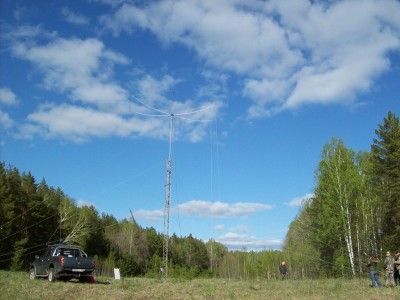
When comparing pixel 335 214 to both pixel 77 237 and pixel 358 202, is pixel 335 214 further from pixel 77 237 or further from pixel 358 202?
pixel 77 237

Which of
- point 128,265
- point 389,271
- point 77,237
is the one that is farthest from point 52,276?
point 128,265

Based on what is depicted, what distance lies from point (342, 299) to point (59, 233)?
193ft

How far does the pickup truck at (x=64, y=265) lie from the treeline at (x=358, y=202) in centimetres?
2468

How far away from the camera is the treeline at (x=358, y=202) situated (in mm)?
39344

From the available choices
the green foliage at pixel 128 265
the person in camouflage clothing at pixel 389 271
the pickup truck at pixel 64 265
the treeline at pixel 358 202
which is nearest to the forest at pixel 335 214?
the treeline at pixel 358 202

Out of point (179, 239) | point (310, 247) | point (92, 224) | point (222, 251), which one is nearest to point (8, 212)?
point (92, 224)

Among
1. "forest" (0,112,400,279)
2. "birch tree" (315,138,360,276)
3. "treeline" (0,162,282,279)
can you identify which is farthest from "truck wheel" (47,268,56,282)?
"birch tree" (315,138,360,276)

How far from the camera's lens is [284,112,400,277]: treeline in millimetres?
39344

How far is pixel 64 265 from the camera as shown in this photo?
21.4m

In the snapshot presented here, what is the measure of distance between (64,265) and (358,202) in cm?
2960

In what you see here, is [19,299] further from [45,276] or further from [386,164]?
[386,164]

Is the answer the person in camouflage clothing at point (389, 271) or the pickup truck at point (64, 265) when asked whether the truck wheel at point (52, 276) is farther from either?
the person in camouflage clothing at point (389, 271)

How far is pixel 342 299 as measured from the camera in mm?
14461

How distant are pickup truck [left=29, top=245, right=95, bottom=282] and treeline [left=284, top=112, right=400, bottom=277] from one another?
81.0 feet
